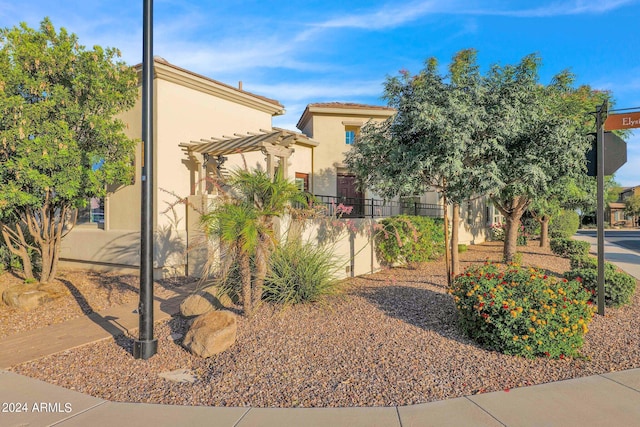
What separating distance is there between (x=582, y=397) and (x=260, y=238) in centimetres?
425

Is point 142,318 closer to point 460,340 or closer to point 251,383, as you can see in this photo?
point 251,383

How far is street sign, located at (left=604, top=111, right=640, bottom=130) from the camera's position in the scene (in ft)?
20.2

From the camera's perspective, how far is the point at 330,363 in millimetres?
4352

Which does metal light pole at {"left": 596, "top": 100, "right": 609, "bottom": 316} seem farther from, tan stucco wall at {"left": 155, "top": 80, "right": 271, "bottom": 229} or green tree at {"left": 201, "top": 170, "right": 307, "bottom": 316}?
tan stucco wall at {"left": 155, "top": 80, "right": 271, "bottom": 229}

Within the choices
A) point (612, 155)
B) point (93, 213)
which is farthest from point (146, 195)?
point (93, 213)

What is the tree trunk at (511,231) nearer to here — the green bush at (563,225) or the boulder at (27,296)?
the green bush at (563,225)

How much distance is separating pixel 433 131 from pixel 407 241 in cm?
428

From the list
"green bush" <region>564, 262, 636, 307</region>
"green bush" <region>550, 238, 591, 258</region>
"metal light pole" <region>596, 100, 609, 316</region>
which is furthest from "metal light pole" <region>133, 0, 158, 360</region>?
"green bush" <region>550, 238, 591, 258</region>

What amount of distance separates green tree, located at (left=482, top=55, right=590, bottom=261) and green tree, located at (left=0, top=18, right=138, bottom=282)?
7.19 m

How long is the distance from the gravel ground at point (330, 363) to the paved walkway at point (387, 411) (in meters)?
0.16

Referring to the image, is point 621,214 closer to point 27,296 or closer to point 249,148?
point 249,148

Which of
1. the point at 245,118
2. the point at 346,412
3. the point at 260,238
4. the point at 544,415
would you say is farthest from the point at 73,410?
the point at 245,118

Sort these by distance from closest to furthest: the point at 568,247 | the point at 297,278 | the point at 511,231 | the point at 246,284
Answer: the point at 246,284, the point at 297,278, the point at 511,231, the point at 568,247

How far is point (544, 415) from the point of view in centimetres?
324
